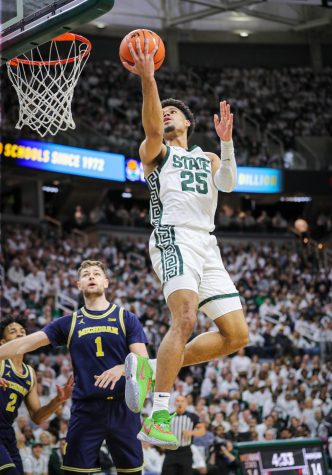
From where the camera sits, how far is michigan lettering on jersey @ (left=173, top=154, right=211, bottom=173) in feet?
23.0

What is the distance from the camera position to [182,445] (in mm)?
12211

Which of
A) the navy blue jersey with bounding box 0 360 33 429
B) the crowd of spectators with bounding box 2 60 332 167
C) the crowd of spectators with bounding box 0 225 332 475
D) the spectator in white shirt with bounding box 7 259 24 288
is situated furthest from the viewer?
the crowd of spectators with bounding box 2 60 332 167

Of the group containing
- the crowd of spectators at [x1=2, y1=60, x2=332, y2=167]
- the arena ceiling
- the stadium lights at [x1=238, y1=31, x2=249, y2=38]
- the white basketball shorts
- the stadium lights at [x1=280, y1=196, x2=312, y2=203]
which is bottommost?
the white basketball shorts

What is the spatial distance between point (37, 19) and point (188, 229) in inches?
104

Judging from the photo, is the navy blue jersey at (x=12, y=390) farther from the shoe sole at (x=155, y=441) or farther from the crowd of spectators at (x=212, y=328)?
the crowd of spectators at (x=212, y=328)

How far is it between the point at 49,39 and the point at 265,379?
40.7 ft

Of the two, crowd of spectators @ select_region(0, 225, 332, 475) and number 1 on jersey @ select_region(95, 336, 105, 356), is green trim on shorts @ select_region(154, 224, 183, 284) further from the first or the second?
crowd of spectators @ select_region(0, 225, 332, 475)

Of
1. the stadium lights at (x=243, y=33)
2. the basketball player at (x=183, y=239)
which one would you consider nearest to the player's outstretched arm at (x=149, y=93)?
the basketball player at (x=183, y=239)

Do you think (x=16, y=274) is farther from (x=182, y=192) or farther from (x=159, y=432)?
(x=159, y=432)

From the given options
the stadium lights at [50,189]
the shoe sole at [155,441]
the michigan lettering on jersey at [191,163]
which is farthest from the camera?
the stadium lights at [50,189]

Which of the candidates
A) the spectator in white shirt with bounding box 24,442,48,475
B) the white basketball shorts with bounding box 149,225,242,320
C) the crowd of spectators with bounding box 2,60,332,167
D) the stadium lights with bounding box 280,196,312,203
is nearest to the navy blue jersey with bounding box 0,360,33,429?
the white basketball shorts with bounding box 149,225,242,320

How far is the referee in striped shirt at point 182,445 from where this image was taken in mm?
11945

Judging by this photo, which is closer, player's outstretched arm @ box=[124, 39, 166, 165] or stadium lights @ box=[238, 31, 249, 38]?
player's outstretched arm @ box=[124, 39, 166, 165]

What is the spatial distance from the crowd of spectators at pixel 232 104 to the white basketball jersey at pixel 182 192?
21.0 metres
